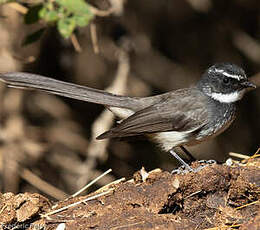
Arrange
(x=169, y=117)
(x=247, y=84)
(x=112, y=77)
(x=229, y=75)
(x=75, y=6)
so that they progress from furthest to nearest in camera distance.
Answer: (x=112, y=77) < (x=169, y=117) < (x=229, y=75) < (x=247, y=84) < (x=75, y=6)

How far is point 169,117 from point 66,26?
1.55m

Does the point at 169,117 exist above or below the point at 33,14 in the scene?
below

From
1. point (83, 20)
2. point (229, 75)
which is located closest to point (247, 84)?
point (229, 75)

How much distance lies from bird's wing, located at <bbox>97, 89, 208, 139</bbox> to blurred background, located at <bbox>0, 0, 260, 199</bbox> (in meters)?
2.41

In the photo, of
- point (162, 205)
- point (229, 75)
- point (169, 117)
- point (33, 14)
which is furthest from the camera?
point (169, 117)

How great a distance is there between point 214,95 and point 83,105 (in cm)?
429

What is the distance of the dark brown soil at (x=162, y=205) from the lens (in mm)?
4098

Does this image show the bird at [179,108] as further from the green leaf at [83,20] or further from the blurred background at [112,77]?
the blurred background at [112,77]

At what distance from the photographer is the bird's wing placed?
5.86 m

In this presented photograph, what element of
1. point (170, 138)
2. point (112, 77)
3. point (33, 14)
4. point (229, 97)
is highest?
point (33, 14)

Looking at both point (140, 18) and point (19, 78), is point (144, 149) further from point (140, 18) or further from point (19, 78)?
point (19, 78)

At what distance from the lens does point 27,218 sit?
416cm

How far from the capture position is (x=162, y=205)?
4168 mm

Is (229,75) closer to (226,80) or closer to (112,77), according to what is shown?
(226,80)
